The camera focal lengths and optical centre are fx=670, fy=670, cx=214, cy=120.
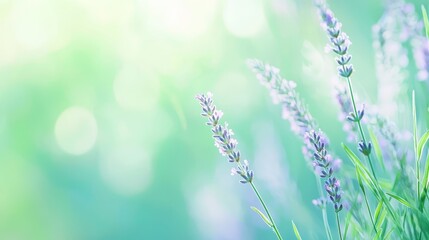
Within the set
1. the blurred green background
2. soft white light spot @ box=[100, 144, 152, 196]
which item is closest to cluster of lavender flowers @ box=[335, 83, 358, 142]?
the blurred green background

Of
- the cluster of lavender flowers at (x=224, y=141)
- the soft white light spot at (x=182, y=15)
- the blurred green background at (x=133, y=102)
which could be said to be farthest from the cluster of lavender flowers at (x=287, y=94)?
the soft white light spot at (x=182, y=15)

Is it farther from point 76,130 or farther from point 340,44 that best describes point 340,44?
point 76,130

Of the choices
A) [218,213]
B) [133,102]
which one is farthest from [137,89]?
[218,213]

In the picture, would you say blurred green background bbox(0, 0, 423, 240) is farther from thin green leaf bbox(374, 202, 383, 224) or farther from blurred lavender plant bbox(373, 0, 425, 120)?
thin green leaf bbox(374, 202, 383, 224)

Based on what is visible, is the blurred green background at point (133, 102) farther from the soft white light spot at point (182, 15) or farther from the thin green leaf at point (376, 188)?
the thin green leaf at point (376, 188)

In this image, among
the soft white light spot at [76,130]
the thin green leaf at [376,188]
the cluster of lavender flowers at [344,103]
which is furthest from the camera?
the soft white light spot at [76,130]

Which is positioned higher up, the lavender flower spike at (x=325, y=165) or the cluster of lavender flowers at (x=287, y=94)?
the cluster of lavender flowers at (x=287, y=94)

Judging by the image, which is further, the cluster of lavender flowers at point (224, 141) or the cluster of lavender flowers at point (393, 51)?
the cluster of lavender flowers at point (393, 51)
